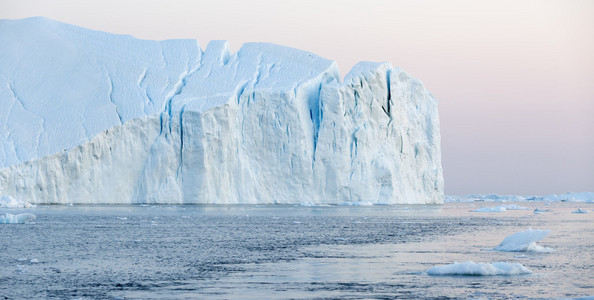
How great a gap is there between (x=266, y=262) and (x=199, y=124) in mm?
23360

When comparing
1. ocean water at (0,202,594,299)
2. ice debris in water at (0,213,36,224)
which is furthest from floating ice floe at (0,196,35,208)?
ocean water at (0,202,594,299)

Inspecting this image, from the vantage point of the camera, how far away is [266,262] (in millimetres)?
12352

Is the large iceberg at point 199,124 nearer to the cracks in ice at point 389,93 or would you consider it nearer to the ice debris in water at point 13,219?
the cracks in ice at point 389,93

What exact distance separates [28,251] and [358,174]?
26065mm

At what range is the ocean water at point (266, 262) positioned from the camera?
9.09 metres

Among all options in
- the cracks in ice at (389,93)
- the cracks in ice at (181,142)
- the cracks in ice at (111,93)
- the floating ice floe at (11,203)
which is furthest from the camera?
the cracks in ice at (389,93)

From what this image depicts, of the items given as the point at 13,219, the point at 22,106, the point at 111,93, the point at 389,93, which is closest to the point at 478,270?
the point at 13,219

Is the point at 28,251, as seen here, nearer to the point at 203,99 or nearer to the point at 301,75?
the point at 203,99

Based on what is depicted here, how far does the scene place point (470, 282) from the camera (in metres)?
9.80

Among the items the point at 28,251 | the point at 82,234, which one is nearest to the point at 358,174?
the point at 82,234

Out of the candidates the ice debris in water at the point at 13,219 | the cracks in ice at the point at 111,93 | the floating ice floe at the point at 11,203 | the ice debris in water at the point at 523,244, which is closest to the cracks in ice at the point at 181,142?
the cracks in ice at the point at 111,93

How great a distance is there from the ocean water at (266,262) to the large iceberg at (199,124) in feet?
44.9

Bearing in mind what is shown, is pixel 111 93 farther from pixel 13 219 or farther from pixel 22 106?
pixel 13 219

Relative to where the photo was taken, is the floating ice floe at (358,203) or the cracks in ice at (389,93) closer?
the floating ice floe at (358,203)
